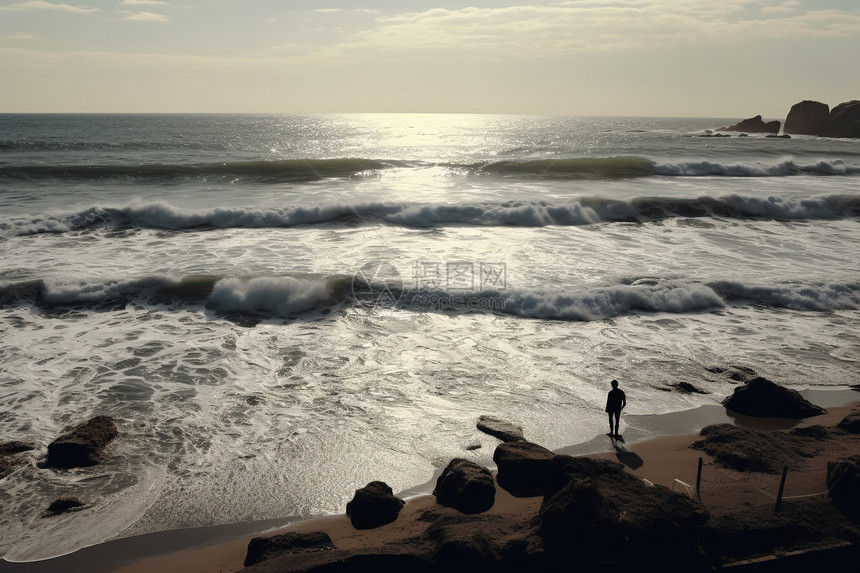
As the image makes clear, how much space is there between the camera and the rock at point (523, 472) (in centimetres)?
675

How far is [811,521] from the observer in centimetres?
555

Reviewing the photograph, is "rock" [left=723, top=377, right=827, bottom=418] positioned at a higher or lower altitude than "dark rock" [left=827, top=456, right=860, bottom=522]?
lower

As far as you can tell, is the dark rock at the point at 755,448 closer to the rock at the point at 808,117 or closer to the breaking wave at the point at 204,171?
the breaking wave at the point at 204,171

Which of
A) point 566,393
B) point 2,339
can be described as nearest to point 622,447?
point 566,393

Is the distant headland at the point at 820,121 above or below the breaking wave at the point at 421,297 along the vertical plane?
above

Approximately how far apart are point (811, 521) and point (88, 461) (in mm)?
7682

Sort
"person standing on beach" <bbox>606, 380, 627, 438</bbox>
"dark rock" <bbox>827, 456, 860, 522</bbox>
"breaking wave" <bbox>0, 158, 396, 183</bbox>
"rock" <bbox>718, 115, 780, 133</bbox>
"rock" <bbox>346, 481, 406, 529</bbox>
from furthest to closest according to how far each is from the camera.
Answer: "rock" <bbox>718, 115, 780, 133</bbox>
"breaking wave" <bbox>0, 158, 396, 183</bbox>
"person standing on beach" <bbox>606, 380, 627, 438</bbox>
"rock" <bbox>346, 481, 406, 529</bbox>
"dark rock" <bbox>827, 456, 860, 522</bbox>

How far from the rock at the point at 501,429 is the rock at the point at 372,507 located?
196cm

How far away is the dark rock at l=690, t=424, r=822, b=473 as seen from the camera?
7008mm

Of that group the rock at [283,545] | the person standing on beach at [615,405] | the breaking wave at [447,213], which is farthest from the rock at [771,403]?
the breaking wave at [447,213]

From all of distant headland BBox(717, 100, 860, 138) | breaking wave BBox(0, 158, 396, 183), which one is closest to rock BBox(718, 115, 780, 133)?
distant headland BBox(717, 100, 860, 138)

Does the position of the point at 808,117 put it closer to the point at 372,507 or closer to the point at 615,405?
the point at 615,405

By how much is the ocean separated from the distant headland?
196 ft

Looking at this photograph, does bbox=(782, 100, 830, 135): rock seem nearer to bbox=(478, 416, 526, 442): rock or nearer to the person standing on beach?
the person standing on beach
